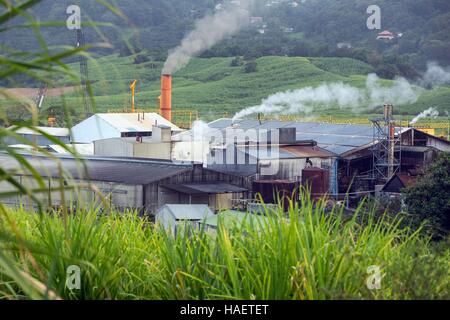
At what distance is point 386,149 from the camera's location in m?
24.4

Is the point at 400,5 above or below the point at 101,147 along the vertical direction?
above

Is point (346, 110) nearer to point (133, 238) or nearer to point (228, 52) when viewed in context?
point (228, 52)

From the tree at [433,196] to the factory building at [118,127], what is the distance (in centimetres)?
1511

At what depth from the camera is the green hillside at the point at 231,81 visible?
178 ft

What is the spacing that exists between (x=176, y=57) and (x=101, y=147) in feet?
50.1

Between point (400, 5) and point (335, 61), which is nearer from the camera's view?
point (335, 61)

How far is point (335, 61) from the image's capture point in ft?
215

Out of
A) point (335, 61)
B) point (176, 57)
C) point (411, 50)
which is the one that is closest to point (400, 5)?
point (411, 50)

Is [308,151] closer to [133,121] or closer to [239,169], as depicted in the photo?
[239,169]

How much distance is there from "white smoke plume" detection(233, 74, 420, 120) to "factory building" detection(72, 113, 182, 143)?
17512 mm

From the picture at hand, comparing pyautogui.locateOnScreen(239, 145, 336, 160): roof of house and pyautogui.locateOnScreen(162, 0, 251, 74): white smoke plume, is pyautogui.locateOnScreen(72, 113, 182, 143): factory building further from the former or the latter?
pyautogui.locateOnScreen(239, 145, 336, 160): roof of house

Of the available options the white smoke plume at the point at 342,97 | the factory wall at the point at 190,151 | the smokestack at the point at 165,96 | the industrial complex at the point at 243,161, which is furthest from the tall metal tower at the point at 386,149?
the white smoke plume at the point at 342,97

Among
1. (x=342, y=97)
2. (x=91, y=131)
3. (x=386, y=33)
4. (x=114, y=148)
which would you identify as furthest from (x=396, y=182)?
(x=386, y=33)

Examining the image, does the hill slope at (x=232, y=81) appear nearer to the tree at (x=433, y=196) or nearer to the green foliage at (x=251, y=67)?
the green foliage at (x=251, y=67)
